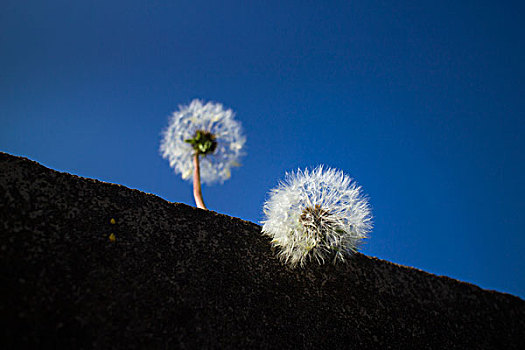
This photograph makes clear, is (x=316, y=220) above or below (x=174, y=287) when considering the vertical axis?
above

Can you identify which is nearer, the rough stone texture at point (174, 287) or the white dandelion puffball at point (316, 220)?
the rough stone texture at point (174, 287)

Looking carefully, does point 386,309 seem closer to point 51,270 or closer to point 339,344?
point 339,344

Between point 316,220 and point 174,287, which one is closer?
point 174,287

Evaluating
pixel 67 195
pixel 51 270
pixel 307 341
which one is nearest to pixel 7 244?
pixel 51 270

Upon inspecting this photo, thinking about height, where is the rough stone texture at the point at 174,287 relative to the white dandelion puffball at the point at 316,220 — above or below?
below

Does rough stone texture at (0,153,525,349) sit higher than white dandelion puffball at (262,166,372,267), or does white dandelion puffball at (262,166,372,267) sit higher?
white dandelion puffball at (262,166,372,267)
